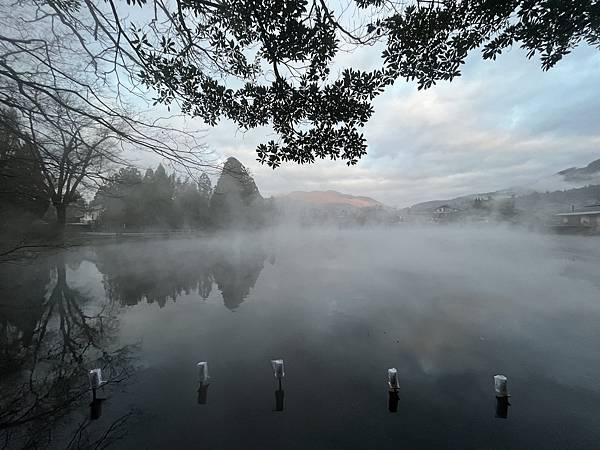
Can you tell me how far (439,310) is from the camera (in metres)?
8.02

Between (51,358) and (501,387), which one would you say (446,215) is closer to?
(501,387)

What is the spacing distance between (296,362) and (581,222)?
115ft

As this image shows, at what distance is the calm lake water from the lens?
136 inches

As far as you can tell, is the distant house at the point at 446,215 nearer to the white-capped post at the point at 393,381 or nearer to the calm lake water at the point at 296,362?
the calm lake water at the point at 296,362

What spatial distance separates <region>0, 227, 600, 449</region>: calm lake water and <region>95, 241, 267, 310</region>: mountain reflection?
0.14m

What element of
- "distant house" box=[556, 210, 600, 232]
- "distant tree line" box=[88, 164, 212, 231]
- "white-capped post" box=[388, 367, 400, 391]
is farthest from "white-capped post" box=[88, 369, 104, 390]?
"distant house" box=[556, 210, 600, 232]

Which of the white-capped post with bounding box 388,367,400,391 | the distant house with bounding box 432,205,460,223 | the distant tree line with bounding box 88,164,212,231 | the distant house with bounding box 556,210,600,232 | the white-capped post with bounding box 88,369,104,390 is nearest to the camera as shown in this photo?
the white-capped post with bounding box 88,369,104,390

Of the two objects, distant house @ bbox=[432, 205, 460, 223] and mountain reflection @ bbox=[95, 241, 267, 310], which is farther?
distant house @ bbox=[432, 205, 460, 223]

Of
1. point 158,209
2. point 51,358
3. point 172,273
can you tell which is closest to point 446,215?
point 158,209

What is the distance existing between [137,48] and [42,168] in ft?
6.07

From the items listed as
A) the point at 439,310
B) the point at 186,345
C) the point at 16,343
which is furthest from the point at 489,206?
the point at 16,343

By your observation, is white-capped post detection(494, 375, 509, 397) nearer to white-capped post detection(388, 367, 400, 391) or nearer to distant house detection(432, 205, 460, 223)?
white-capped post detection(388, 367, 400, 391)

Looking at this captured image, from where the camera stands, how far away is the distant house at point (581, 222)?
2405 cm

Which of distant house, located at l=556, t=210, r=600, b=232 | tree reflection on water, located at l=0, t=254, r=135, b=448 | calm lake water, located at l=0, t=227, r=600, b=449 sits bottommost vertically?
calm lake water, located at l=0, t=227, r=600, b=449
